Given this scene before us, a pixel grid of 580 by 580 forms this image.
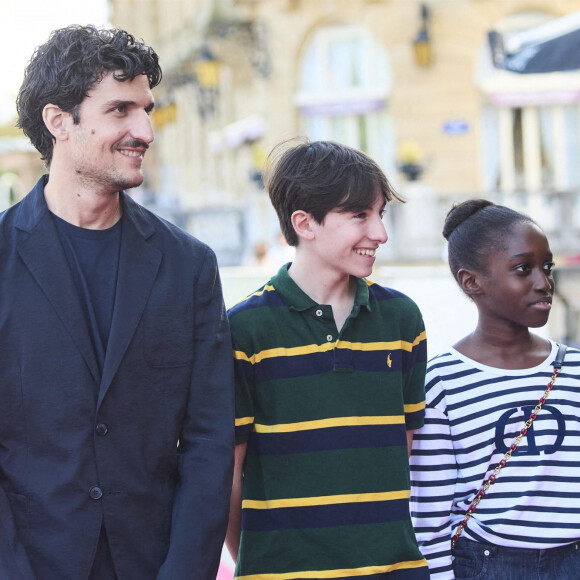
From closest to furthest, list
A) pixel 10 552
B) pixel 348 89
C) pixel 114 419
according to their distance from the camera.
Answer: pixel 10 552, pixel 114 419, pixel 348 89

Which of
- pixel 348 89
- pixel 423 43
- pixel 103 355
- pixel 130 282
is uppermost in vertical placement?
pixel 423 43

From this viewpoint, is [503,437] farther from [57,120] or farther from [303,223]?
[57,120]

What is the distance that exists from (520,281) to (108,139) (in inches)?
52.3

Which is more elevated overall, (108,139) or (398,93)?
(398,93)

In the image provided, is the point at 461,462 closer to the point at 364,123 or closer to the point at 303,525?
the point at 303,525

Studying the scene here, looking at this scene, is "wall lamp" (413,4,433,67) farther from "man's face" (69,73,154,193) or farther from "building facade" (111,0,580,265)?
"man's face" (69,73,154,193)

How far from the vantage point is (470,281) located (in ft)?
10.9

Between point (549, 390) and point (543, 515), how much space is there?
1.21 ft

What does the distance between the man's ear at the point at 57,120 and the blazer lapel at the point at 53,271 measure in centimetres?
21

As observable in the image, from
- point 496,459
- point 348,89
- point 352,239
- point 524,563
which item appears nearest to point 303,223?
point 352,239

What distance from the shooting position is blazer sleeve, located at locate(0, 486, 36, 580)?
2.52m

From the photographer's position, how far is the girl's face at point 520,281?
3.16 m

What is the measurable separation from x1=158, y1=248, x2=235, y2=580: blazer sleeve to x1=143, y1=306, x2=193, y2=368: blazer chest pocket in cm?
4

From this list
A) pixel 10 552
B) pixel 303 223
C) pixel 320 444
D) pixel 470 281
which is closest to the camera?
pixel 10 552
